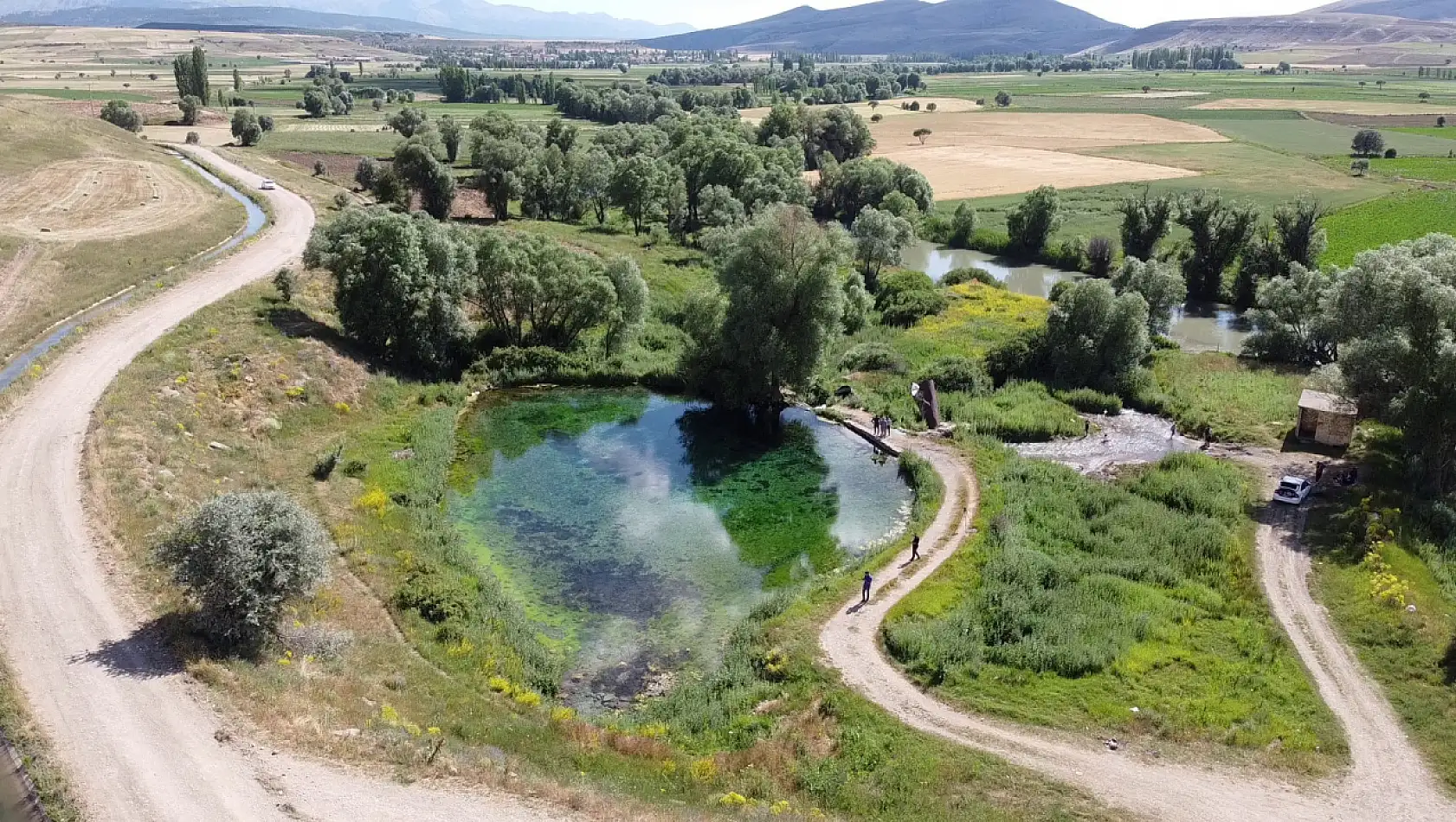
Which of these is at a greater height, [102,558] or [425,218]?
[425,218]

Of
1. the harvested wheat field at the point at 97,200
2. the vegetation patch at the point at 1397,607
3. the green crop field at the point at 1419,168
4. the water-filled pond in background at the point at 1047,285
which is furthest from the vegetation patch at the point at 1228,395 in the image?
the green crop field at the point at 1419,168

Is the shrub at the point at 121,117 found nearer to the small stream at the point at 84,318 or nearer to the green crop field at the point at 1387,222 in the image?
the small stream at the point at 84,318

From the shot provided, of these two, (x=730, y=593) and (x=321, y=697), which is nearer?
(x=321, y=697)

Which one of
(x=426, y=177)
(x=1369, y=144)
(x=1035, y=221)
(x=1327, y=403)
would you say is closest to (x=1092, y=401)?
(x=1327, y=403)

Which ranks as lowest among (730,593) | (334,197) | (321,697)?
(730,593)

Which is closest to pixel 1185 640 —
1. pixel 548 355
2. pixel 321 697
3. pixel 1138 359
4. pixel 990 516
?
pixel 990 516

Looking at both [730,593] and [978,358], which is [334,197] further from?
[730,593]

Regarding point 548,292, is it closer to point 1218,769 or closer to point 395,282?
point 395,282
